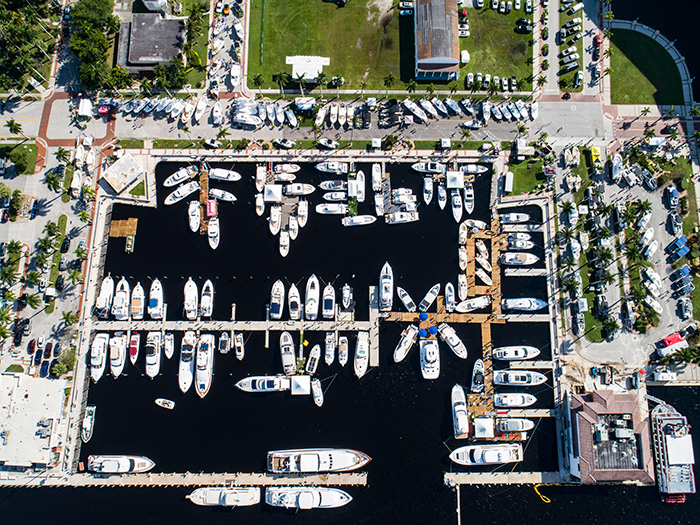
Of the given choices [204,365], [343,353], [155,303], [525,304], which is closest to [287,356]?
[343,353]

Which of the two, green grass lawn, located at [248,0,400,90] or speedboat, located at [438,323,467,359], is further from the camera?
green grass lawn, located at [248,0,400,90]

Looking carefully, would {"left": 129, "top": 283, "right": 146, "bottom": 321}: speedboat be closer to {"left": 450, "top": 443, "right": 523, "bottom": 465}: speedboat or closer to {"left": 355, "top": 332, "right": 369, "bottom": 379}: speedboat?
{"left": 355, "top": 332, "right": 369, "bottom": 379}: speedboat

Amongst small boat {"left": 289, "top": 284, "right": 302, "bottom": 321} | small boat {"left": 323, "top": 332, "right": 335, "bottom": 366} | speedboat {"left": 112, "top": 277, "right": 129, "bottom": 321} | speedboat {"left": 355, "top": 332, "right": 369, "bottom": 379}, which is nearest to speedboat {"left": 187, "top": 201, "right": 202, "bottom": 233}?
speedboat {"left": 112, "top": 277, "right": 129, "bottom": 321}

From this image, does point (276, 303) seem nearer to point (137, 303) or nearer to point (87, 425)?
point (137, 303)

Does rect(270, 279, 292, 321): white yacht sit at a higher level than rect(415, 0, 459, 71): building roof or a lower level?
lower

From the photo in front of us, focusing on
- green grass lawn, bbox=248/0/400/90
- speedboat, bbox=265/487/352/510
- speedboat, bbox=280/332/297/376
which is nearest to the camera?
speedboat, bbox=265/487/352/510

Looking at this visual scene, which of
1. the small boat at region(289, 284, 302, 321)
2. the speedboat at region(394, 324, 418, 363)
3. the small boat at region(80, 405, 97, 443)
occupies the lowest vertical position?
the small boat at region(80, 405, 97, 443)
